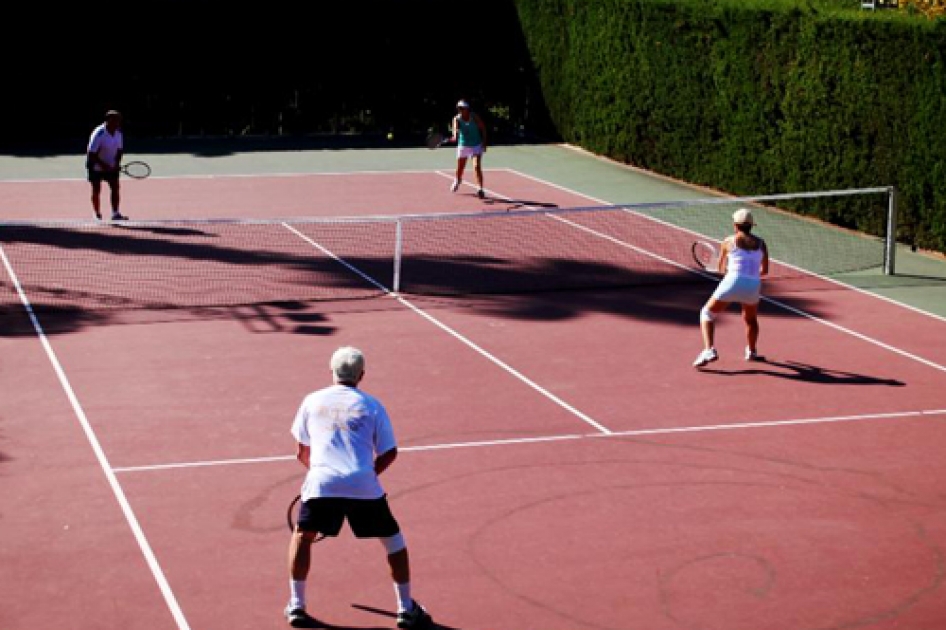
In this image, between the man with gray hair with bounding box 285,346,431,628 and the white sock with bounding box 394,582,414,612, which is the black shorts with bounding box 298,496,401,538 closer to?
the man with gray hair with bounding box 285,346,431,628

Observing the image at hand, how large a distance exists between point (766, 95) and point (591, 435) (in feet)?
45.1

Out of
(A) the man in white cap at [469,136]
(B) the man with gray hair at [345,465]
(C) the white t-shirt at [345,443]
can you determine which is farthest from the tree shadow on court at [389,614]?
(A) the man in white cap at [469,136]

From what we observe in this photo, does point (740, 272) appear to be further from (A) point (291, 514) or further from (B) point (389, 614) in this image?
(B) point (389, 614)

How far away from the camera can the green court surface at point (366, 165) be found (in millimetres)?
28484

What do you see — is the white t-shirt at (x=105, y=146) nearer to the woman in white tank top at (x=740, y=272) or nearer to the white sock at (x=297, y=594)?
the woman in white tank top at (x=740, y=272)

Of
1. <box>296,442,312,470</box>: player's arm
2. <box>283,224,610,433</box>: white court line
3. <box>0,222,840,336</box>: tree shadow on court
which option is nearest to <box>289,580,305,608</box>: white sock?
<box>296,442,312,470</box>: player's arm

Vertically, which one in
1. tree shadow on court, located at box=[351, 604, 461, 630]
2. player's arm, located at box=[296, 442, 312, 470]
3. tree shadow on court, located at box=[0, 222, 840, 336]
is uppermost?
player's arm, located at box=[296, 442, 312, 470]

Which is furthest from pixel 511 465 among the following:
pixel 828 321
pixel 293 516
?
pixel 828 321

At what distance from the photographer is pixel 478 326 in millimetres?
18078

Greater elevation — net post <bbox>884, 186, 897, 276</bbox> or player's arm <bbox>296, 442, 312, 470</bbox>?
net post <bbox>884, 186, 897, 276</bbox>

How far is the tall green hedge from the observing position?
22797 mm

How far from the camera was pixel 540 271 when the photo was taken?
21328 millimetres

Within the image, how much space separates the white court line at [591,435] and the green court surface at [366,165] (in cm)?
1219

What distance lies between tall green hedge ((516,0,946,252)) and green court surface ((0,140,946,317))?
0.55m
